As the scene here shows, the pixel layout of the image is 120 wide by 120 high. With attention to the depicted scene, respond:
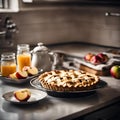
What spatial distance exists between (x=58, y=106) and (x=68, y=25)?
5.56 feet

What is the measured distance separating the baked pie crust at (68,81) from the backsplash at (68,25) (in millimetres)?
996

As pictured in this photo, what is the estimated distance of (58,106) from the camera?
4.71 ft

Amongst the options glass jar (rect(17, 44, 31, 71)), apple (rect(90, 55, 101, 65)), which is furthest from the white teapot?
apple (rect(90, 55, 101, 65))

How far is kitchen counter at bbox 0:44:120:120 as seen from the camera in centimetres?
132

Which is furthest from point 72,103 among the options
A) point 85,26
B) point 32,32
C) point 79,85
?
point 85,26

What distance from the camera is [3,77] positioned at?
1.76 meters

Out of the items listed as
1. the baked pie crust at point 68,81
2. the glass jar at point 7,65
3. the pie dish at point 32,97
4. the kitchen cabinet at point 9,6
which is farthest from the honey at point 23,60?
the kitchen cabinet at point 9,6

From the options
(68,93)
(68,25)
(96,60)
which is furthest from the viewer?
(68,25)

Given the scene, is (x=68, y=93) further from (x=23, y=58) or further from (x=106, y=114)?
(x=23, y=58)

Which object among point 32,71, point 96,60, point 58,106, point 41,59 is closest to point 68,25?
point 96,60

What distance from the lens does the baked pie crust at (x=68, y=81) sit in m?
1.53

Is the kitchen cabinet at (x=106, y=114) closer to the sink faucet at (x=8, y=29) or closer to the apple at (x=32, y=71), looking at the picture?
the apple at (x=32, y=71)

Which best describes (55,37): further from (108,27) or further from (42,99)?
(42,99)

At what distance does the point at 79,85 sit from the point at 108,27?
133 cm
